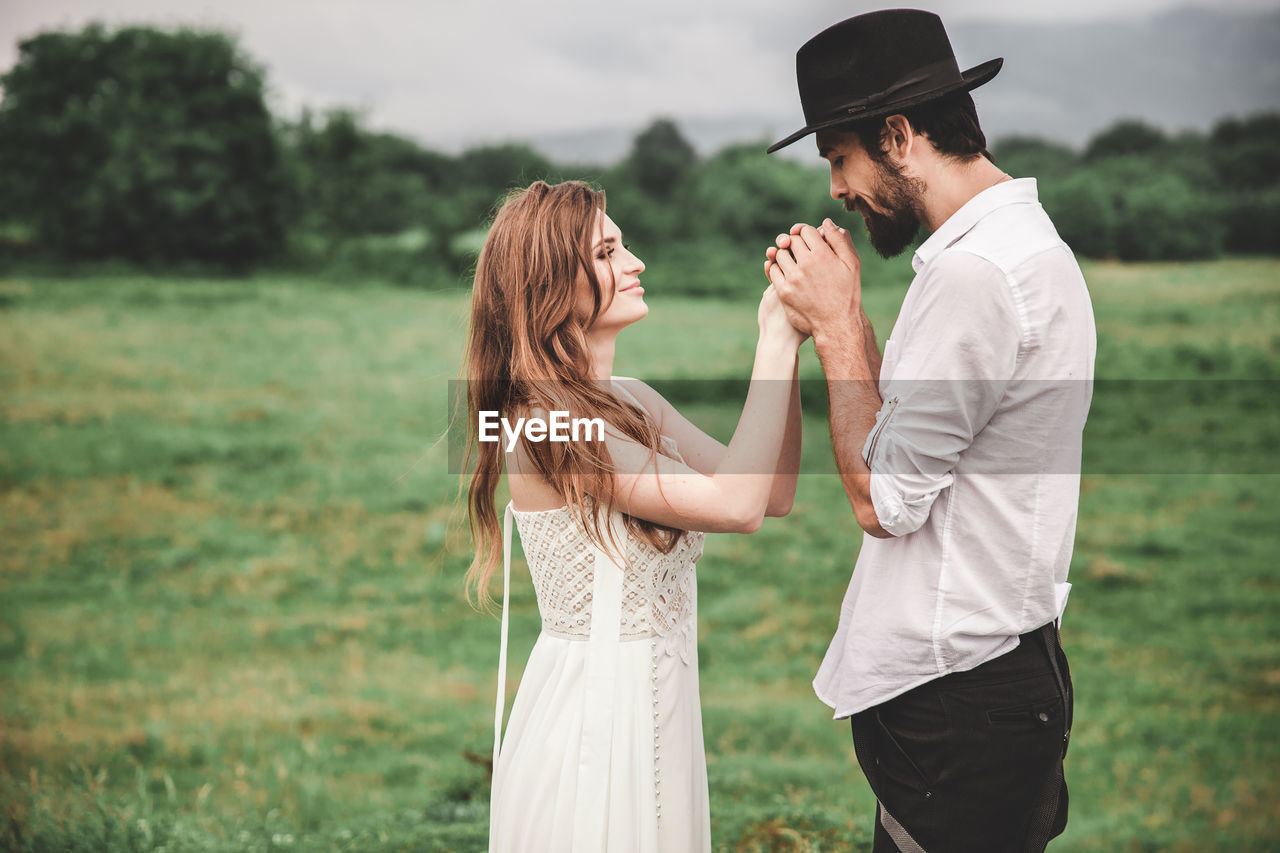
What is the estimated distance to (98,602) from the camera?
Result: 915cm

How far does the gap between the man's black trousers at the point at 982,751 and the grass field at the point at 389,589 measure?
1612mm

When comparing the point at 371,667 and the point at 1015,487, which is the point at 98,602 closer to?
the point at 371,667

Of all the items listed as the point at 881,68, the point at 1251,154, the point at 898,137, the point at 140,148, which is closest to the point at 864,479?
the point at 898,137

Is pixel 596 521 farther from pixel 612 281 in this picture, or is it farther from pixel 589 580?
pixel 612 281

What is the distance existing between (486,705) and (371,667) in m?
1.25

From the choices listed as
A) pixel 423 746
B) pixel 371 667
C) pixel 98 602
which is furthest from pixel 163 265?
pixel 423 746

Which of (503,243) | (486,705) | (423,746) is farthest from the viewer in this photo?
(486,705)

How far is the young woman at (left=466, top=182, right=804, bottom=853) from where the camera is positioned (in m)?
2.31

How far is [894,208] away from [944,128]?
8.0 inches

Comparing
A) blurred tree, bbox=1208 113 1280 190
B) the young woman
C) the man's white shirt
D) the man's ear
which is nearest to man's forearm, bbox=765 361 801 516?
the young woman

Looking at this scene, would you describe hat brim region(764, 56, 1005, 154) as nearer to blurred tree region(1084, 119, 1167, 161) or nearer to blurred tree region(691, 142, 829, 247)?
blurred tree region(691, 142, 829, 247)

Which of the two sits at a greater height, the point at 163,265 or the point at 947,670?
the point at 163,265

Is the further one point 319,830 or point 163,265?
point 163,265

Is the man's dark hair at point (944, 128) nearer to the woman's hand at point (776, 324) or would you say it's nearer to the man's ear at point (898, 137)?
the man's ear at point (898, 137)
